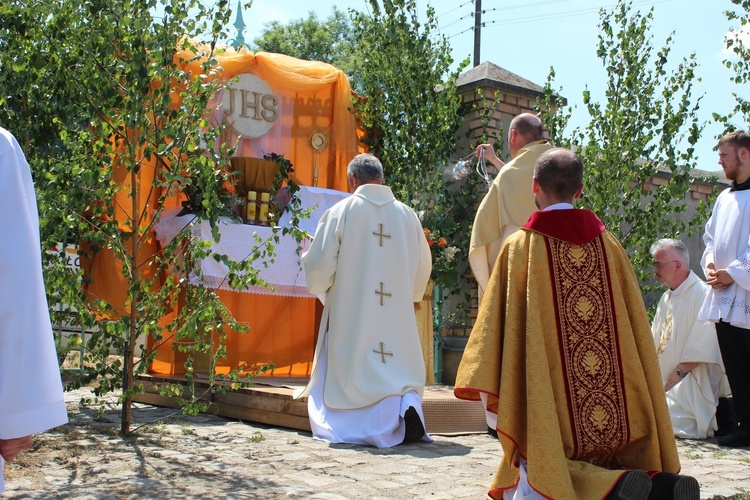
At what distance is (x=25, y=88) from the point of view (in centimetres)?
521

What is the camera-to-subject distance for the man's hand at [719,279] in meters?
5.65

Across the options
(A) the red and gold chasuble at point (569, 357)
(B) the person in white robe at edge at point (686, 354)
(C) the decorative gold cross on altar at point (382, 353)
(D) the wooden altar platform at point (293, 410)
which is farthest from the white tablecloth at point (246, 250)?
(A) the red and gold chasuble at point (569, 357)

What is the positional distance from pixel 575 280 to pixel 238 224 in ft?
13.7

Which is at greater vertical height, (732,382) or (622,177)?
(622,177)

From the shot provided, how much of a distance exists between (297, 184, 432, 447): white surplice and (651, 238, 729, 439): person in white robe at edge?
1899mm

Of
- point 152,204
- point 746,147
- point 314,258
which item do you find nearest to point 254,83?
point 152,204

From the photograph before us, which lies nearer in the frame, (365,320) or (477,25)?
(365,320)

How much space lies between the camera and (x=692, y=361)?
633cm

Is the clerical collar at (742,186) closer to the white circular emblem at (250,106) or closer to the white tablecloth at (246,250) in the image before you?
the white tablecloth at (246,250)

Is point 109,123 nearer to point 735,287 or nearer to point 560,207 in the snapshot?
point 560,207

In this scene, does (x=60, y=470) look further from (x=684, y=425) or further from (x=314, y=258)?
(x=684, y=425)

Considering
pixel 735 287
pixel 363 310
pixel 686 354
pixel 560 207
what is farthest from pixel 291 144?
pixel 560 207

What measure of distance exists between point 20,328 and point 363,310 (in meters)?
4.04

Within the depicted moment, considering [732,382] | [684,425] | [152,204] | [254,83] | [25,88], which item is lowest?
[684,425]
